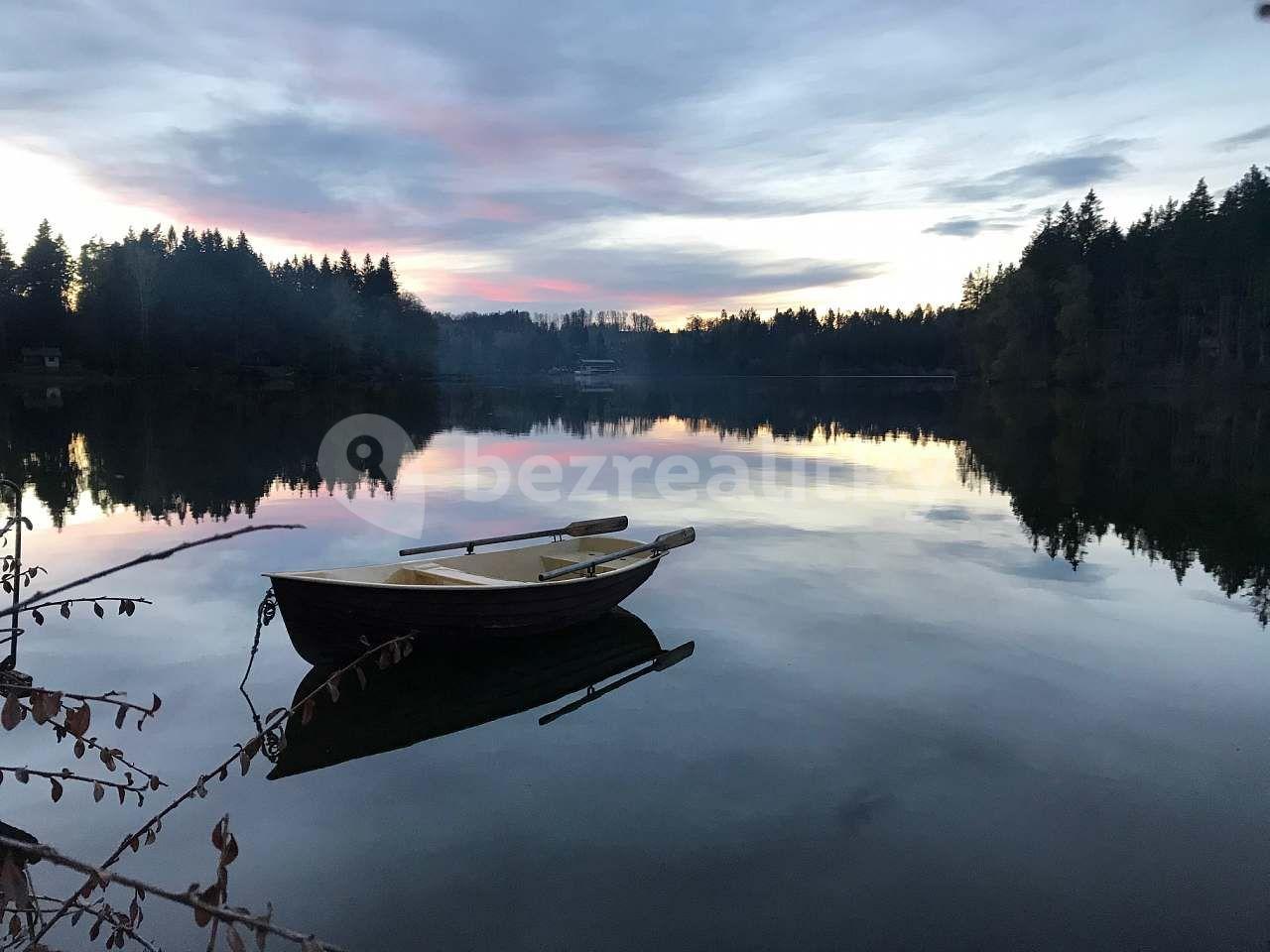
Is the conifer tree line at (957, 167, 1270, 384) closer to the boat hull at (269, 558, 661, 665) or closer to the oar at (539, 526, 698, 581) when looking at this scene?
the oar at (539, 526, 698, 581)

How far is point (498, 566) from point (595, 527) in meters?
1.97

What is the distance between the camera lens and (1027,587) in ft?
45.9

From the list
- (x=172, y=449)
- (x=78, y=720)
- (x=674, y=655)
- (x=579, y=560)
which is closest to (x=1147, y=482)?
(x=579, y=560)

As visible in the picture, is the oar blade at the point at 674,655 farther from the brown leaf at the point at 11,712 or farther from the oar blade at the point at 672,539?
the brown leaf at the point at 11,712

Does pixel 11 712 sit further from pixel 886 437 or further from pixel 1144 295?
pixel 1144 295

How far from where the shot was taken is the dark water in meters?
5.89

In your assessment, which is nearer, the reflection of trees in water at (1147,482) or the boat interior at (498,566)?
the boat interior at (498,566)

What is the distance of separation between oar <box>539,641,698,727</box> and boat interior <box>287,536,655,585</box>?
1.34 meters

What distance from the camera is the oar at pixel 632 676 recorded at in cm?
927

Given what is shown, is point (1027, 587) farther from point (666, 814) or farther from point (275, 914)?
point (275, 914)

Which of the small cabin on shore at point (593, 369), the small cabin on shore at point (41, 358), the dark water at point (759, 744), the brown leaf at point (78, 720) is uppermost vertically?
the small cabin on shore at point (593, 369)

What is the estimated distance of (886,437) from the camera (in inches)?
1618

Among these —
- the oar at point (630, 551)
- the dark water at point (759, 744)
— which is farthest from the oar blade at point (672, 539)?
the dark water at point (759, 744)

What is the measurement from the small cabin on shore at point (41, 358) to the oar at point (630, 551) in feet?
290
